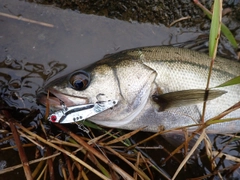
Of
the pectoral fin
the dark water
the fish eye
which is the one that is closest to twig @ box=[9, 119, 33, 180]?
the dark water

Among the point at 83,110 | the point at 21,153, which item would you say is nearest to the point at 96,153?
the point at 83,110

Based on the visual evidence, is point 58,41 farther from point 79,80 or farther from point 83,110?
point 83,110

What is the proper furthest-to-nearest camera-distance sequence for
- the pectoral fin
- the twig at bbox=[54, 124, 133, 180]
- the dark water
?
1. the dark water
2. the twig at bbox=[54, 124, 133, 180]
3. the pectoral fin

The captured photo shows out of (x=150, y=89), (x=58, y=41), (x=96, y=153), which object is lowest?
(x=96, y=153)

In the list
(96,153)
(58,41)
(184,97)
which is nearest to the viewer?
(184,97)

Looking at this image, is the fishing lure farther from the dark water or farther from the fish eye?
the dark water

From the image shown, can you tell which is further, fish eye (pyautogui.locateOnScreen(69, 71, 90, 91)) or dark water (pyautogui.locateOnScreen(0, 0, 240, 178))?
dark water (pyautogui.locateOnScreen(0, 0, 240, 178))

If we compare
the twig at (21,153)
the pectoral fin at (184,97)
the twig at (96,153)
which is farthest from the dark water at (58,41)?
the pectoral fin at (184,97)

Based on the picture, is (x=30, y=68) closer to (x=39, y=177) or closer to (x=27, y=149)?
(x=27, y=149)
